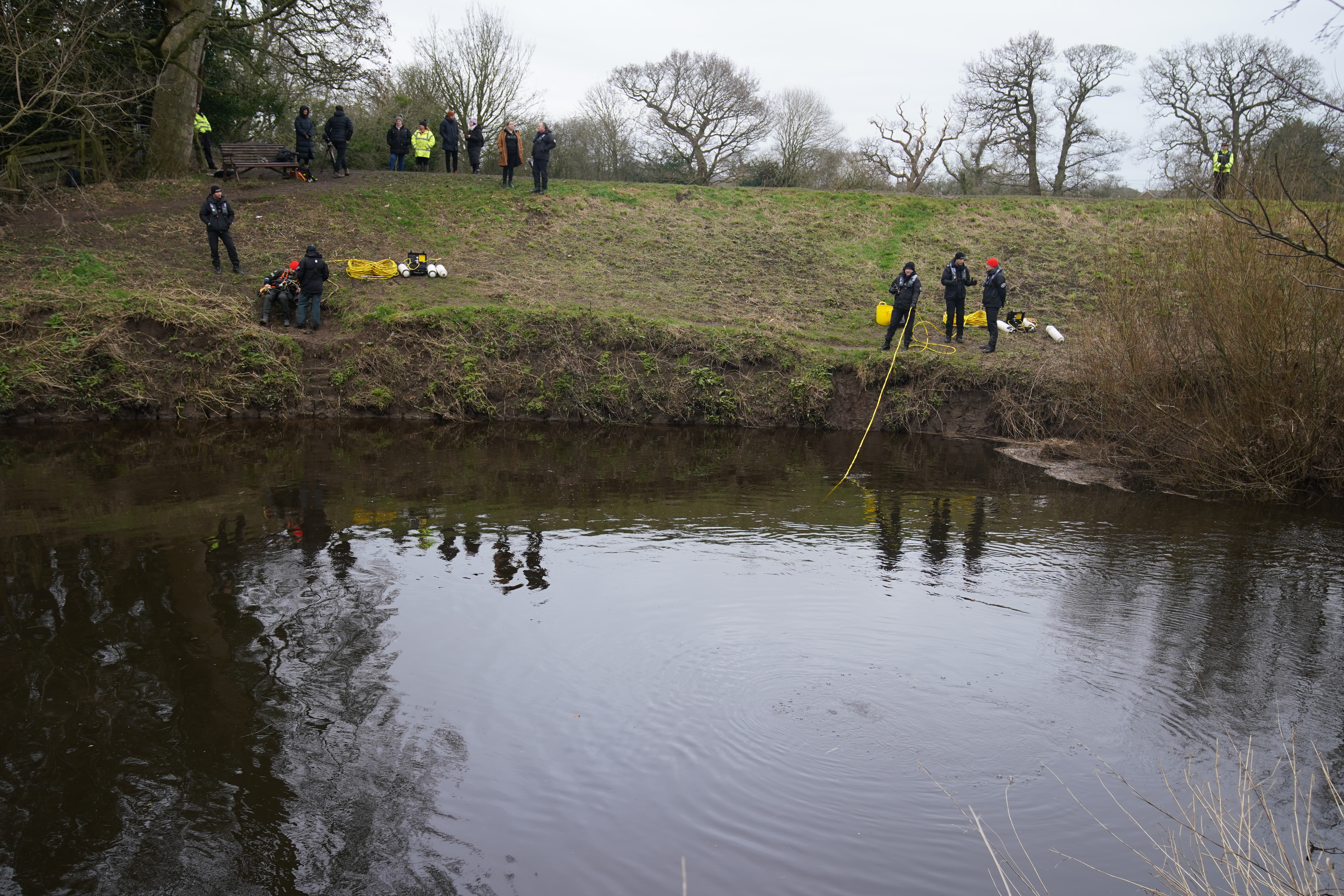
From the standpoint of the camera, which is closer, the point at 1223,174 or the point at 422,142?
the point at 1223,174

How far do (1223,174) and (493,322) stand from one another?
1289 cm

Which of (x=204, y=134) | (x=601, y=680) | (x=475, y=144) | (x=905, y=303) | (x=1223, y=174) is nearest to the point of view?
(x=601, y=680)

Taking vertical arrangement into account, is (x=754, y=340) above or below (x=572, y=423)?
above

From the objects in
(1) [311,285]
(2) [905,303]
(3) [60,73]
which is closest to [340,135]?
(3) [60,73]

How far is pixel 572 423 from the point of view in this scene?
18.6 meters

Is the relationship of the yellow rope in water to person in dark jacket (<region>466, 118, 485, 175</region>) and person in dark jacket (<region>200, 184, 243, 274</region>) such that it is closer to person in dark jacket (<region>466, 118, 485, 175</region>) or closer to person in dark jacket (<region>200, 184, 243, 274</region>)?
person in dark jacket (<region>200, 184, 243, 274</region>)

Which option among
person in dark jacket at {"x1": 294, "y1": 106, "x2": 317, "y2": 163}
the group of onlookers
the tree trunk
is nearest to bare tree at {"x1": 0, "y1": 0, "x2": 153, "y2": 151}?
the tree trunk

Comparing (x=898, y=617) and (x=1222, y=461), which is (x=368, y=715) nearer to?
(x=898, y=617)

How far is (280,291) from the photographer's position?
1836cm

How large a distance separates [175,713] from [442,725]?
1.69 m

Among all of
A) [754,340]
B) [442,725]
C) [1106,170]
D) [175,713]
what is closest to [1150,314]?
[754,340]

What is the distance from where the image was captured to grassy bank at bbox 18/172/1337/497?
53.1 feet

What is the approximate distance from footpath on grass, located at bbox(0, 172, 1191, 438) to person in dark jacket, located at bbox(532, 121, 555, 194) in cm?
130

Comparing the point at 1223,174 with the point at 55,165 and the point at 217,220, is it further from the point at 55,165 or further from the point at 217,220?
the point at 55,165
